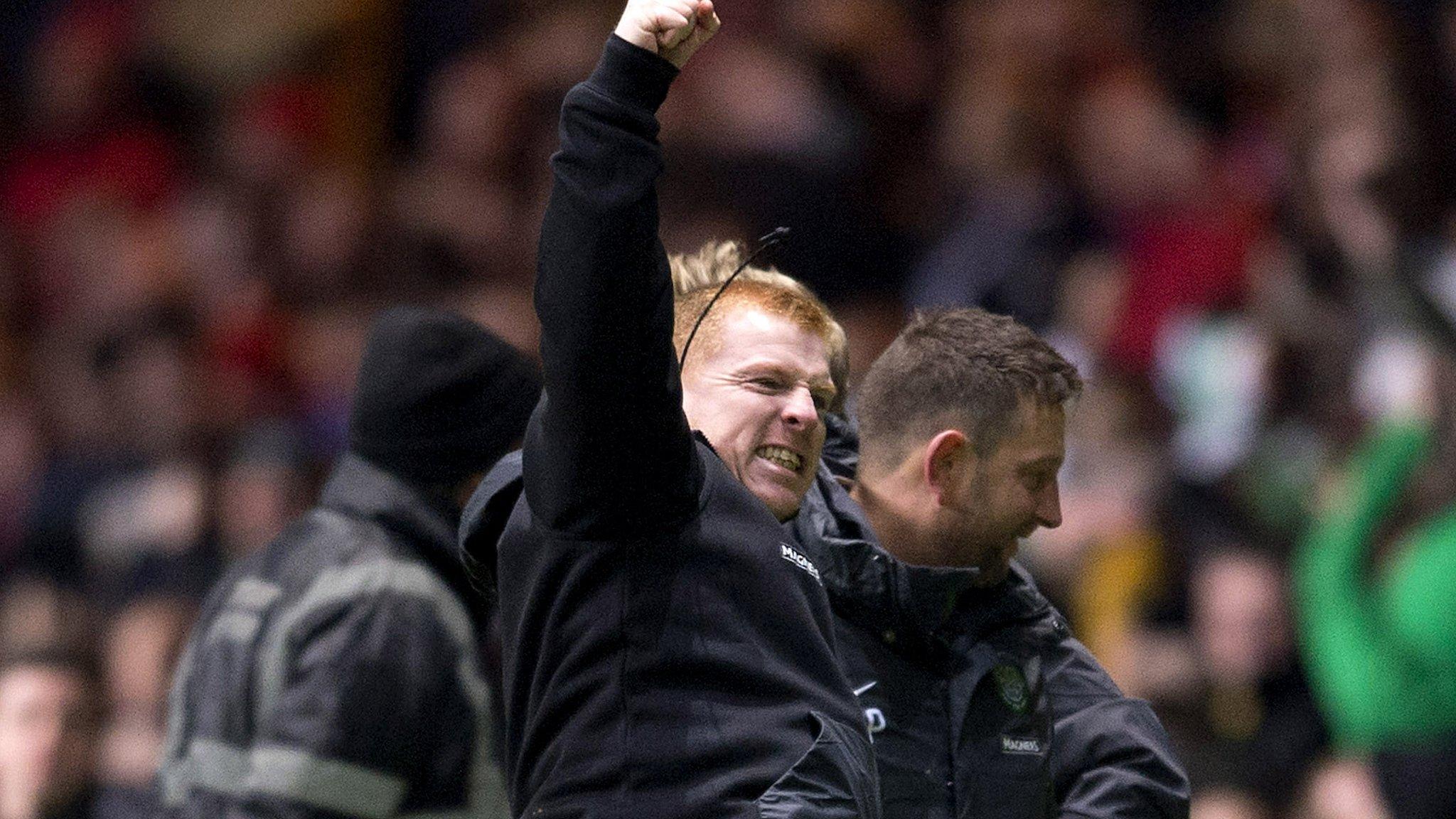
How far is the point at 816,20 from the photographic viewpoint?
A: 7.44m

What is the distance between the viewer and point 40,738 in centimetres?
541

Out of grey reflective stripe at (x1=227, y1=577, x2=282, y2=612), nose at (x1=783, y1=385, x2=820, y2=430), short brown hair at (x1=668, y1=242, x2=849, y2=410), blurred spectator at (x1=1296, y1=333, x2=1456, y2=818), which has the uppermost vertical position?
short brown hair at (x1=668, y1=242, x2=849, y2=410)

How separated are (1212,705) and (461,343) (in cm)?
226

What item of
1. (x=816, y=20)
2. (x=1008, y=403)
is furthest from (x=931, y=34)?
(x=1008, y=403)

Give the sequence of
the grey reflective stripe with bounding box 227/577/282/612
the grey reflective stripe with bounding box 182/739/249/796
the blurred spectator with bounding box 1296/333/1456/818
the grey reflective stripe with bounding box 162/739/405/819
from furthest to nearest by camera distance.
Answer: the blurred spectator with bounding box 1296/333/1456/818 → the grey reflective stripe with bounding box 227/577/282/612 → the grey reflective stripe with bounding box 182/739/249/796 → the grey reflective stripe with bounding box 162/739/405/819

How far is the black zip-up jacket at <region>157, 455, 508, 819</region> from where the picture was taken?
3635mm

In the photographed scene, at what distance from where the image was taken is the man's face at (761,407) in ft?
8.36

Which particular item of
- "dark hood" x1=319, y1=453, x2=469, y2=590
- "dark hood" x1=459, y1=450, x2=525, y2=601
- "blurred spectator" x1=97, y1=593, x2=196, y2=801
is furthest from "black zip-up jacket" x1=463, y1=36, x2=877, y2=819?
"blurred spectator" x1=97, y1=593, x2=196, y2=801

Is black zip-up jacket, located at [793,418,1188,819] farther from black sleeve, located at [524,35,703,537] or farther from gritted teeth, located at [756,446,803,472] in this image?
black sleeve, located at [524,35,703,537]

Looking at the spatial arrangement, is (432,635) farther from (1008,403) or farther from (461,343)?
(1008,403)

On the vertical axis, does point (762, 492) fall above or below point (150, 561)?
above

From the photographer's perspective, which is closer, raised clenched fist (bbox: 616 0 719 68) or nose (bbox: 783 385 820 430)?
raised clenched fist (bbox: 616 0 719 68)

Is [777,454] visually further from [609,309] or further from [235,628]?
[235,628]

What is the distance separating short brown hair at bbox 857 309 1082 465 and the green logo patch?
0.29 m
